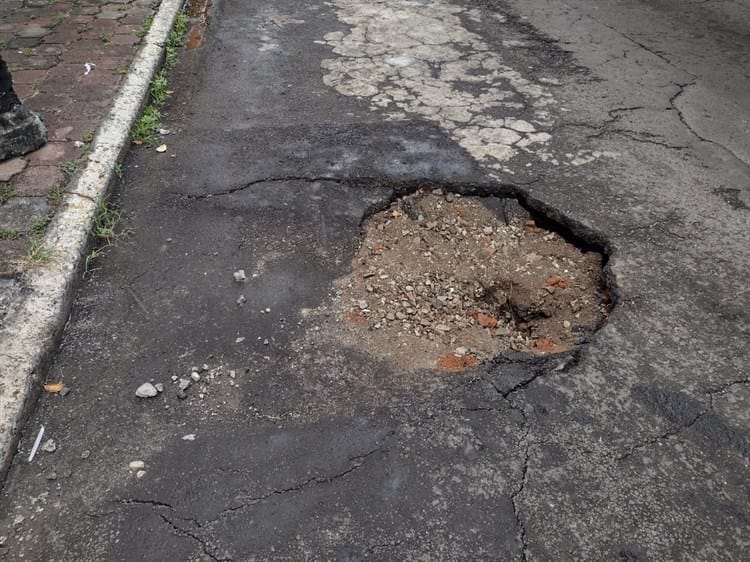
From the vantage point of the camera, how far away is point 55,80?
4.46 meters

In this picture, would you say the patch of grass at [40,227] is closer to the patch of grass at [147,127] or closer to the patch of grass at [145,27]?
the patch of grass at [147,127]

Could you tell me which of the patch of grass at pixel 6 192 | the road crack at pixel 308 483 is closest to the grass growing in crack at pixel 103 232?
the patch of grass at pixel 6 192

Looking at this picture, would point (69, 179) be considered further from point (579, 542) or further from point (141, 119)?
point (579, 542)

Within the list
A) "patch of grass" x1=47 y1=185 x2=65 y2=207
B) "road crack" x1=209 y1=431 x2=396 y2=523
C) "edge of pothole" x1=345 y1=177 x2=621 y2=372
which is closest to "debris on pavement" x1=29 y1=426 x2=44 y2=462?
"road crack" x1=209 y1=431 x2=396 y2=523

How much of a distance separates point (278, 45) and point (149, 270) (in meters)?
3.37

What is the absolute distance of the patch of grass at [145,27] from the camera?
5305mm

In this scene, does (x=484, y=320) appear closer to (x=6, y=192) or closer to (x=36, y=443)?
(x=36, y=443)

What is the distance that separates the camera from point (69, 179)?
137 inches

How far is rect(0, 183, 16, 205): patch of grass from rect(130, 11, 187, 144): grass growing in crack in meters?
0.90

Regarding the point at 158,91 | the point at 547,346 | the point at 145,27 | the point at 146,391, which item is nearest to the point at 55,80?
the point at 158,91

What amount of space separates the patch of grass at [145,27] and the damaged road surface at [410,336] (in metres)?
0.78

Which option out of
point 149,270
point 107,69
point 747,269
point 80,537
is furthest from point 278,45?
point 80,537

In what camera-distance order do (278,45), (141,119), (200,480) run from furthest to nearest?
1. (278,45)
2. (141,119)
3. (200,480)

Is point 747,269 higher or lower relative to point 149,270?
higher
